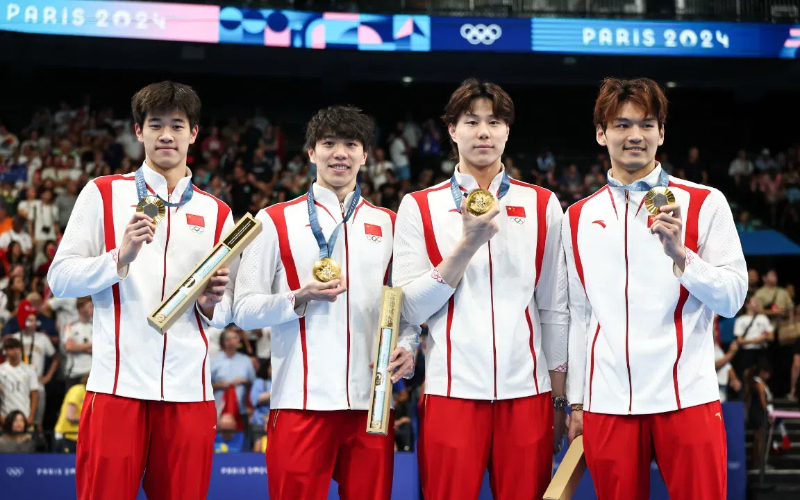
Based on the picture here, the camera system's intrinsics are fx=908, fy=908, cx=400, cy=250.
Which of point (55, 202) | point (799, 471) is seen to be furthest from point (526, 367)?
point (55, 202)

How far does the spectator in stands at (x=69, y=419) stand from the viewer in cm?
925

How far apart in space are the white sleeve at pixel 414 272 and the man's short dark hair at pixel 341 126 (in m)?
0.45

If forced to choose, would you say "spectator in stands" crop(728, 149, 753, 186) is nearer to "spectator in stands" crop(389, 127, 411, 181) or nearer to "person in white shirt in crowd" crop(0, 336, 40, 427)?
"spectator in stands" crop(389, 127, 411, 181)

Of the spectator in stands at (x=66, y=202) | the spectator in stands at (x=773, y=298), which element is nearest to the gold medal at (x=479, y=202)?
the spectator in stands at (x=773, y=298)

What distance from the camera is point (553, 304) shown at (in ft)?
14.9

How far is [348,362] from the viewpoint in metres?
4.53

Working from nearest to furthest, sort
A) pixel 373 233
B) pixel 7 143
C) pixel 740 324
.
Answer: pixel 373 233 < pixel 740 324 < pixel 7 143

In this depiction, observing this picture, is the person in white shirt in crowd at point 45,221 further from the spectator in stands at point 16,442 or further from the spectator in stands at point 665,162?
the spectator in stands at point 665,162

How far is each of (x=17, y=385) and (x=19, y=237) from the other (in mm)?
4452

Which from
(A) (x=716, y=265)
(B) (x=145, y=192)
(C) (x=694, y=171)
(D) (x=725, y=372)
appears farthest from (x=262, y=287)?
(C) (x=694, y=171)

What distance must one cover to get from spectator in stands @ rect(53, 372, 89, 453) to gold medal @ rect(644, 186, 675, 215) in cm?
706

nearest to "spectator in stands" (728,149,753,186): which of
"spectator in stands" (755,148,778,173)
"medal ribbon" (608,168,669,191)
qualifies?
"spectator in stands" (755,148,778,173)

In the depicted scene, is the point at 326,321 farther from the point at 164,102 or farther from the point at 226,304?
the point at 164,102

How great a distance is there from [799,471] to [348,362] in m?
6.67
